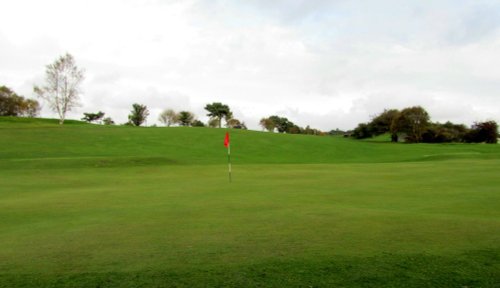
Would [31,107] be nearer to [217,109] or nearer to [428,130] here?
[217,109]

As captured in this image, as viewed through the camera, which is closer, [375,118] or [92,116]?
[375,118]

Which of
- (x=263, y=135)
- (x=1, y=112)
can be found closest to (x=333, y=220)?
(x=263, y=135)

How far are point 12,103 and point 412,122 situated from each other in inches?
3461

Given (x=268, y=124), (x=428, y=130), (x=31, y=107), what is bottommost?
(x=428, y=130)

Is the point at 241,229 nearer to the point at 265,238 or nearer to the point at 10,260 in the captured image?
the point at 265,238

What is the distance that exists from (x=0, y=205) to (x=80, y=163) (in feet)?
59.7

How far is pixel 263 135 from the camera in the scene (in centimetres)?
6481

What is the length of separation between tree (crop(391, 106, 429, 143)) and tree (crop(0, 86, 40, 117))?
84.6 meters

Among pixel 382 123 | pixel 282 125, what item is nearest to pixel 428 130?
pixel 382 123

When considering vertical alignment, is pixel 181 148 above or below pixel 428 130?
below

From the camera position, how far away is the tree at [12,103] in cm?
9371

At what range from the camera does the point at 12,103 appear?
311 feet

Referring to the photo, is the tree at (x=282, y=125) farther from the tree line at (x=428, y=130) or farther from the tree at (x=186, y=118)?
the tree line at (x=428, y=130)

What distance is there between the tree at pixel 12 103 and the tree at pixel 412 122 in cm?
8456
